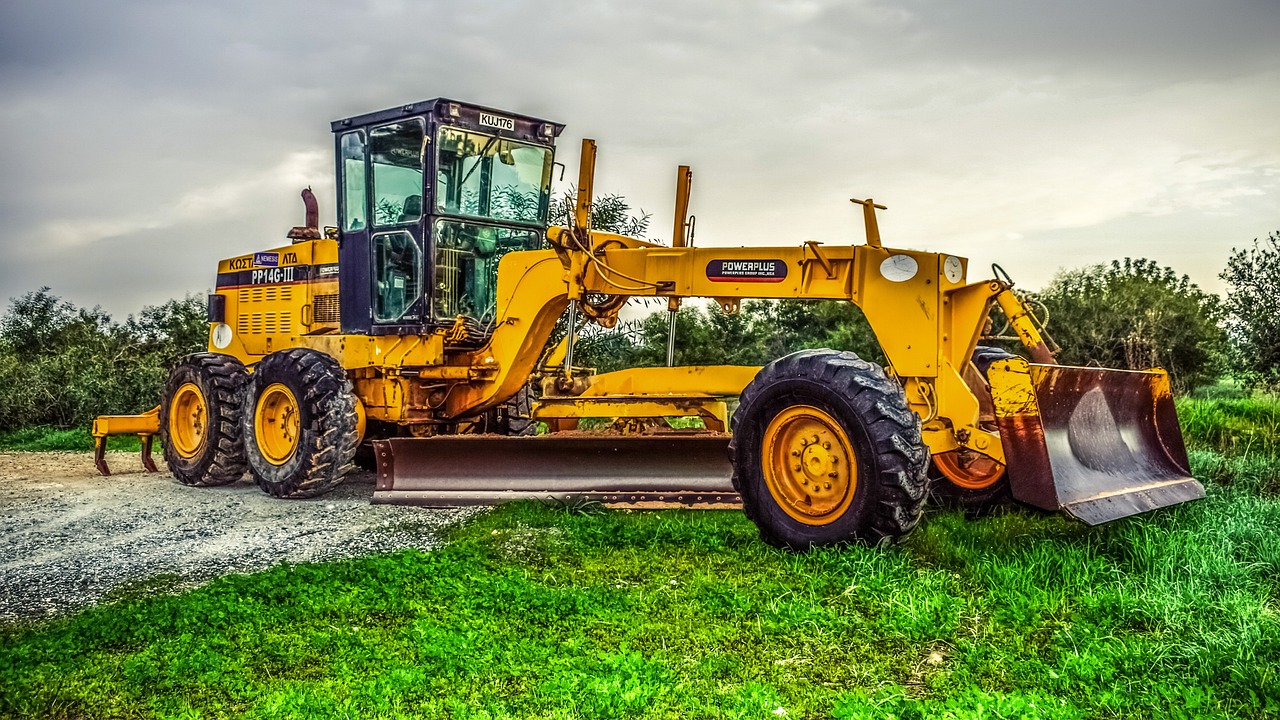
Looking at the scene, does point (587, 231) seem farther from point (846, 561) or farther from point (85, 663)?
point (85, 663)

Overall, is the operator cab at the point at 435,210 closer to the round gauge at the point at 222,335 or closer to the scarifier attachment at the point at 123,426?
the round gauge at the point at 222,335

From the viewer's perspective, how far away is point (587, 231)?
26.2 feet

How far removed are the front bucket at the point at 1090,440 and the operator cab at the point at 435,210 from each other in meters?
4.87

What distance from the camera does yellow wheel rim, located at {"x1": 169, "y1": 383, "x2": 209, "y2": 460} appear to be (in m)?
10.5

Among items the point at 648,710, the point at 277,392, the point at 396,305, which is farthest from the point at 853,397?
the point at 277,392

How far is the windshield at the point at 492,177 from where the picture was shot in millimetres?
9250

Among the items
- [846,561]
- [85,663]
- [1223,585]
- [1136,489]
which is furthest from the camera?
[1136,489]

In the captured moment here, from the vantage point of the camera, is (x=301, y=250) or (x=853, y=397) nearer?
(x=853, y=397)

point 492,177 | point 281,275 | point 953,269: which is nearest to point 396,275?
point 492,177

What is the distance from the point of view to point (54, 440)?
49.0 ft

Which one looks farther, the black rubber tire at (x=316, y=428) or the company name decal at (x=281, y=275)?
the company name decal at (x=281, y=275)

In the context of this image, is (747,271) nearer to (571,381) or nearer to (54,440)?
(571,381)

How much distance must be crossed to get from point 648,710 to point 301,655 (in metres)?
1.60

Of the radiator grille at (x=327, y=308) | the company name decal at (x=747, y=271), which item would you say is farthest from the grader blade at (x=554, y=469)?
the radiator grille at (x=327, y=308)
